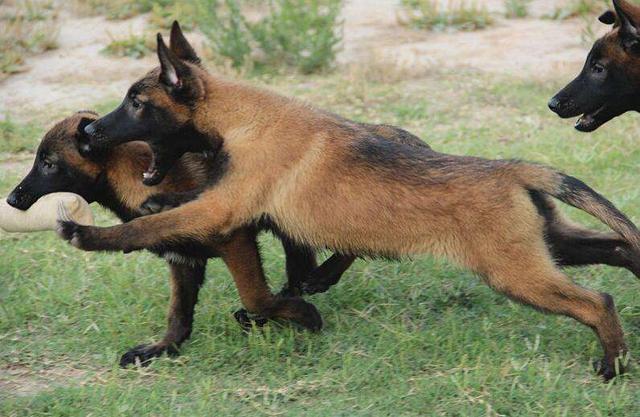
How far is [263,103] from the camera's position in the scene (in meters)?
5.72

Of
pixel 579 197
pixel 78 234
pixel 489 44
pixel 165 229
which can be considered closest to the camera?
pixel 579 197

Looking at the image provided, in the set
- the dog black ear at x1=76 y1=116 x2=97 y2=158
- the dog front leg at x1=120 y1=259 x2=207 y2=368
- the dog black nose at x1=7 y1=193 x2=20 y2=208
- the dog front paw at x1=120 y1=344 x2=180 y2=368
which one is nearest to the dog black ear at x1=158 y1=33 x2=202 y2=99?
the dog black ear at x1=76 y1=116 x2=97 y2=158

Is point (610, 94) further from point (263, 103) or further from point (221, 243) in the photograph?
point (221, 243)

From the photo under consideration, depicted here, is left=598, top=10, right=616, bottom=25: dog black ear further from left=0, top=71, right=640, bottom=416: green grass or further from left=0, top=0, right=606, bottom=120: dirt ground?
left=0, top=0, right=606, bottom=120: dirt ground

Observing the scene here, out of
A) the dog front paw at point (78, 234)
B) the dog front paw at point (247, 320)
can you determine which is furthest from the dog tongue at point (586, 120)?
the dog front paw at point (78, 234)

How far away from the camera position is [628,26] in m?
6.10

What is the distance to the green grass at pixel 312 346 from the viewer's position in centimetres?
518

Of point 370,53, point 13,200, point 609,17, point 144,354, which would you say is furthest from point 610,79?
→ point 370,53

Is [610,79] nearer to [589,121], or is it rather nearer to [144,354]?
[589,121]

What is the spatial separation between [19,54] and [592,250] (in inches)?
284

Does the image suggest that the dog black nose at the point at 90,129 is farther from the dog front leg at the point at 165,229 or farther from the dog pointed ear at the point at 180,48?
the dog pointed ear at the point at 180,48

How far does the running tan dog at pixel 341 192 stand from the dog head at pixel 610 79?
1.16 meters

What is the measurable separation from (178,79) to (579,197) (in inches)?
87.8

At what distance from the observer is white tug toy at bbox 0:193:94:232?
18.4 ft
